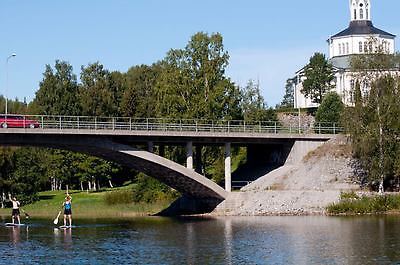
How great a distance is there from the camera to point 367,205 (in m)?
63.5

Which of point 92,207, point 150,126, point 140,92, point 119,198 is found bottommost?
point 92,207

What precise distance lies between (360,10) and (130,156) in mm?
67827

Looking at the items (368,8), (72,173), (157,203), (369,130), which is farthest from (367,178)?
(368,8)

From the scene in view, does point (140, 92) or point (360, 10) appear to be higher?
point (360, 10)

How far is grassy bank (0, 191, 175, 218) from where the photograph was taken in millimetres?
76000

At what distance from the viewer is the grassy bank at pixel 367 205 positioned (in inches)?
2491

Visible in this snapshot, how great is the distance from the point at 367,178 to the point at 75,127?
2388 cm

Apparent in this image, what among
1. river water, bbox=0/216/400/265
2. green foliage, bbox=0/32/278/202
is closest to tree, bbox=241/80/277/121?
green foliage, bbox=0/32/278/202

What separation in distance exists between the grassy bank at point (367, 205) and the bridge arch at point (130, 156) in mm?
9598

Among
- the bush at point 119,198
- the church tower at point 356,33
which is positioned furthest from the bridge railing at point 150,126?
the church tower at point 356,33

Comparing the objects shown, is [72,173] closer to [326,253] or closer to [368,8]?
[368,8]

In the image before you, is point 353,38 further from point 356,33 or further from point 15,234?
point 15,234

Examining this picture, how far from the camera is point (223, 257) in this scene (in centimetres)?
3488

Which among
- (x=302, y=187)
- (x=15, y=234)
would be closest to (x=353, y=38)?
(x=302, y=187)
